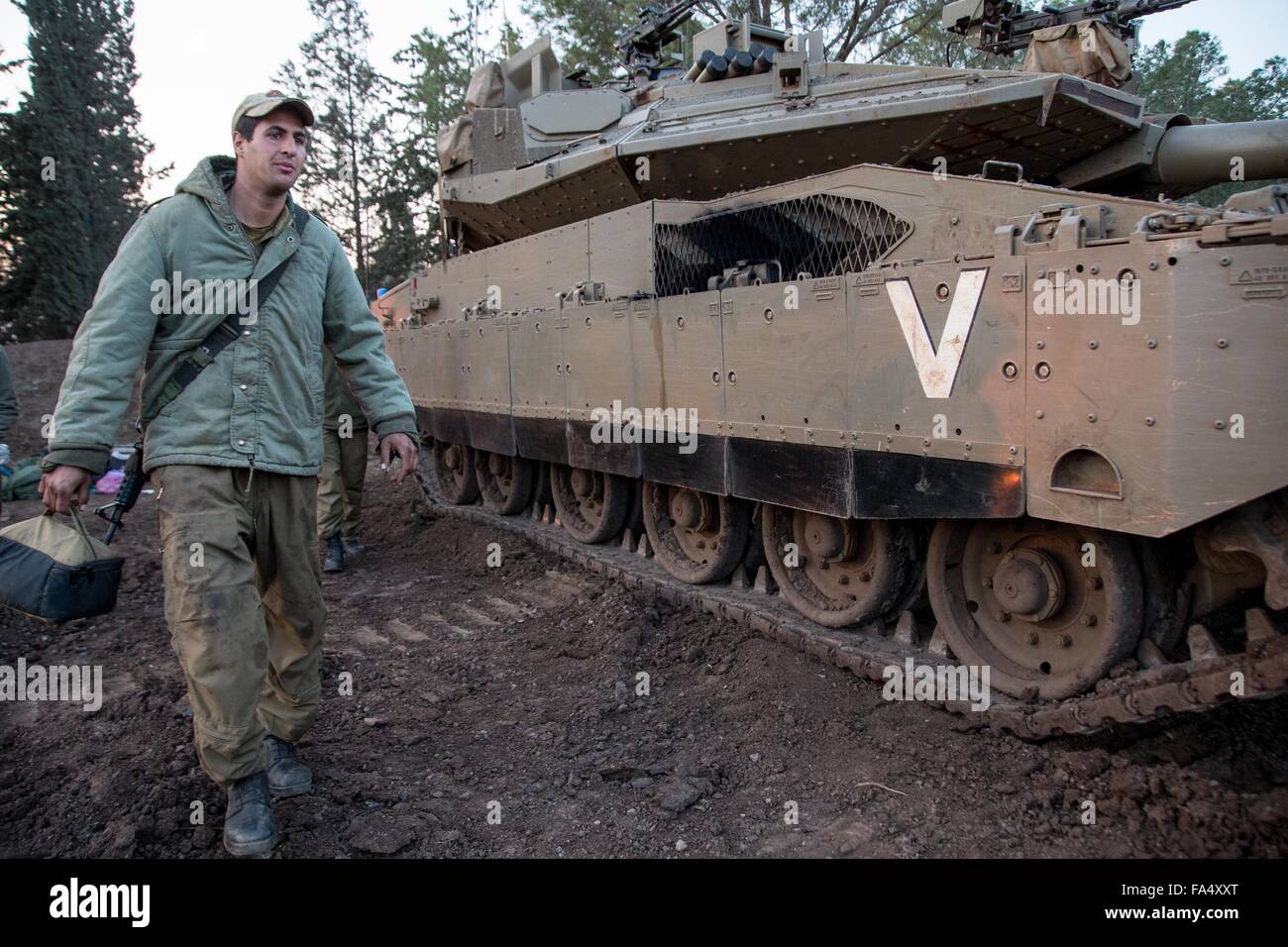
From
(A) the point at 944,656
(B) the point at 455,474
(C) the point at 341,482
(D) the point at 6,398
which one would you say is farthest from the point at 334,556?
(A) the point at 944,656

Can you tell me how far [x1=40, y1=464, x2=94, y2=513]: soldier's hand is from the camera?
265 centimetres

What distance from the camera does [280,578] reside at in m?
3.21

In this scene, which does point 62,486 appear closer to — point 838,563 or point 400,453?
point 400,453

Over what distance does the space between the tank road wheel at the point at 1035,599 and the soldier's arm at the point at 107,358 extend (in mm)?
3126

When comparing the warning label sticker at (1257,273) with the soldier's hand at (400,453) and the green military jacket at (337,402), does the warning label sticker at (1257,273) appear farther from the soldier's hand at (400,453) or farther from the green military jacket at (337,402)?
the green military jacket at (337,402)

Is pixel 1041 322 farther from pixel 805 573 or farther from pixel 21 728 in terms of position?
pixel 21 728

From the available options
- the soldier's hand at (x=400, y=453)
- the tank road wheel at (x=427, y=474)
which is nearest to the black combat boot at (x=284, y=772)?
the soldier's hand at (x=400, y=453)

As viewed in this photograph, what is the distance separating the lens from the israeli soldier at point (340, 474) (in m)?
7.06

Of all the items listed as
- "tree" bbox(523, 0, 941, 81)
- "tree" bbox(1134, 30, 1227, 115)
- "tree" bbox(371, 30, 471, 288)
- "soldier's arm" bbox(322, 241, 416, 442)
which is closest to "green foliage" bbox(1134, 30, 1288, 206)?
"tree" bbox(1134, 30, 1227, 115)

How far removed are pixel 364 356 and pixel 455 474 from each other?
541 centimetres

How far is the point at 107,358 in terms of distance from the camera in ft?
9.10

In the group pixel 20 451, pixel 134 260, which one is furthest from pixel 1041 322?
pixel 20 451

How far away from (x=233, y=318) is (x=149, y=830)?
162 cm

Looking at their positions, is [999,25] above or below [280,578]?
above
